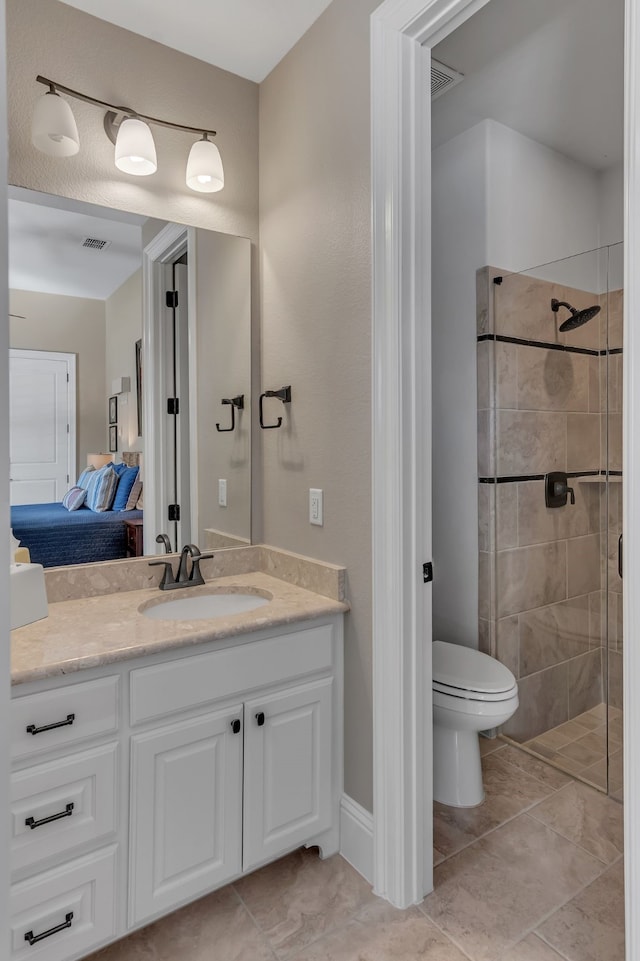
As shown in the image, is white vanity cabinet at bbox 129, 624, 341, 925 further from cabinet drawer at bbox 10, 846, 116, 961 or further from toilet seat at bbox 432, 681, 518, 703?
toilet seat at bbox 432, 681, 518, 703

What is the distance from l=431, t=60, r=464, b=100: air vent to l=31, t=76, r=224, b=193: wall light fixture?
0.84 meters

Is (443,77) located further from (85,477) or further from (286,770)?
(286,770)

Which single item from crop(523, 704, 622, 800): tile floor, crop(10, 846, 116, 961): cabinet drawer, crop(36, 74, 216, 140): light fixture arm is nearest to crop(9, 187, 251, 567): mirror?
crop(36, 74, 216, 140): light fixture arm

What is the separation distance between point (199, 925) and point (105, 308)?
1828 mm

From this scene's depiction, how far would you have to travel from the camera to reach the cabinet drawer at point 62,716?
4.19 feet

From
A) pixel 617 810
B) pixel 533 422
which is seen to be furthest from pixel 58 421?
pixel 617 810

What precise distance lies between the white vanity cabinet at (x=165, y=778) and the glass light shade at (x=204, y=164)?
1.51 m

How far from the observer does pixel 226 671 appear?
61.7 inches

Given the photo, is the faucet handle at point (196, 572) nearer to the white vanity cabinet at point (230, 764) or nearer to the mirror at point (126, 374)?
the mirror at point (126, 374)

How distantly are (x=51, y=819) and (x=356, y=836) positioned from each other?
90cm

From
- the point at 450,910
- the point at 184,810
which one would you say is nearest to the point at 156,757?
the point at 184,810

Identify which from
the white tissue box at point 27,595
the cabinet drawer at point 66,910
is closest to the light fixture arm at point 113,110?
the white tissue box at point 27,595

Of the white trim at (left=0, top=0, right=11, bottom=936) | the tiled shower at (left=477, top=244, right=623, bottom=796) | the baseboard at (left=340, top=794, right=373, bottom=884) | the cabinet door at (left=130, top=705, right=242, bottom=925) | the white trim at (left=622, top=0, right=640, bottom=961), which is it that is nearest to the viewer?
the white trim at (left=0, top=0, right=11, bottom=936)

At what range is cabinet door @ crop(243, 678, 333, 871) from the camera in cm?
161
